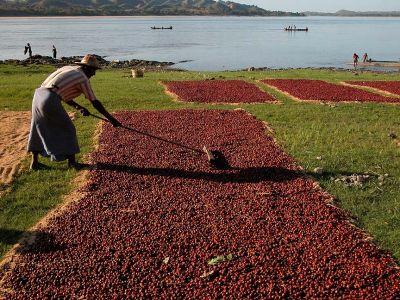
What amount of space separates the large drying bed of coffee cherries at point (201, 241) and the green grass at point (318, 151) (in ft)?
1.56

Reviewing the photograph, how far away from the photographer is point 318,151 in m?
10.9

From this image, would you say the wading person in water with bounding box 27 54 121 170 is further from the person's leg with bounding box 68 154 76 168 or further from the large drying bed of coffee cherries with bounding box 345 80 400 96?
the large drying bed of coffee cherries with bounding box 345 80 400 96

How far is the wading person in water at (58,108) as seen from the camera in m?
8.59

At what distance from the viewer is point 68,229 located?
689 centimetres

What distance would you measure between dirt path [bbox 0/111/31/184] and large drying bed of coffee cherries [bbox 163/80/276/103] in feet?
22.1

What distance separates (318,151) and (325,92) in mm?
9806

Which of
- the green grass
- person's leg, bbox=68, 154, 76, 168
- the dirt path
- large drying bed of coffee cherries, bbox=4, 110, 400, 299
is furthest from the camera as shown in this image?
the dirt path

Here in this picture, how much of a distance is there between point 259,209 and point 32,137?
4.97 meters

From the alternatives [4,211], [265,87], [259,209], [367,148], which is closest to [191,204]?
[259,209]

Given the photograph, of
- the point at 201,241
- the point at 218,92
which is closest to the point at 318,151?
the point at 201,241

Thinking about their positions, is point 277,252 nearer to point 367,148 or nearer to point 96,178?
point 96,178

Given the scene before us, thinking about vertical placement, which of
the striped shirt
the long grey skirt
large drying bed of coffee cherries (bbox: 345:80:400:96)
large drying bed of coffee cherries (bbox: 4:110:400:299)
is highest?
the striped shirt

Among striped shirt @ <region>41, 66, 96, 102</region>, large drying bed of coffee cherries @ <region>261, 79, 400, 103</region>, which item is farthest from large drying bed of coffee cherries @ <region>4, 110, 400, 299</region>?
large drying bed of coffee cherries @ <region>261, 79, 400, 103</region>

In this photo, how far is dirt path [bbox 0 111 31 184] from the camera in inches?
382
